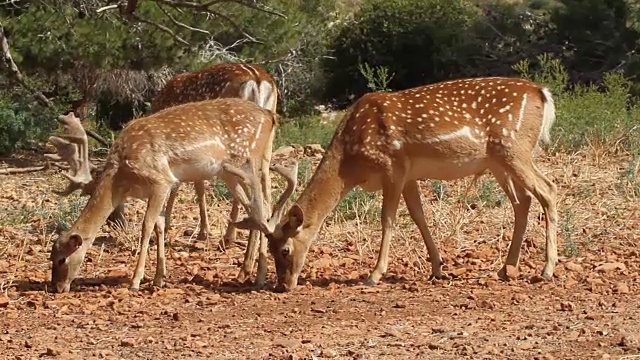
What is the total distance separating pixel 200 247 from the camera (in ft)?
39.5

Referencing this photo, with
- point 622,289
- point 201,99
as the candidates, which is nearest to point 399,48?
point 201,99

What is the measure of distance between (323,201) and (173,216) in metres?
3.63

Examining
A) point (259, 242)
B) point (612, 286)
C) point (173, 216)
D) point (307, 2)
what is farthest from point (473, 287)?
point (307, 2)

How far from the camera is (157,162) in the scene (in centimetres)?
1015

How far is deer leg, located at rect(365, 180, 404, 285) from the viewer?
33.1 ft

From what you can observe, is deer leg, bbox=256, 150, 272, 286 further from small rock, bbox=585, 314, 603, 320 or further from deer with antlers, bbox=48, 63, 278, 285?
small rock, bbox=585, 314, 603, 320

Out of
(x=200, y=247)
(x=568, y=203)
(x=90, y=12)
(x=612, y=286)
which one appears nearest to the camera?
(x=612, y=286)

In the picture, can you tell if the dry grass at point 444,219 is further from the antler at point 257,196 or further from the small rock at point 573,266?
the antler at point 257,196

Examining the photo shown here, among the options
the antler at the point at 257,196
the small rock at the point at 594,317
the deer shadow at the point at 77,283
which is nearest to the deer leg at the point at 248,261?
the antler at the point at 257,196

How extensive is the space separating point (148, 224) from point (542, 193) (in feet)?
10.8

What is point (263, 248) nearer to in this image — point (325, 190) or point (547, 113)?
point (325, 190)

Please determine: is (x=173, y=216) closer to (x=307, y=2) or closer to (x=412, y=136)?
(x=412, y=136)

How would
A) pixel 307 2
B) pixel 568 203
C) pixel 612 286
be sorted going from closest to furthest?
pixel 612 286 < pixel 568 203 < pixel 307 2

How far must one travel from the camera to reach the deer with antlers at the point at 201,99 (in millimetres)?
10430
